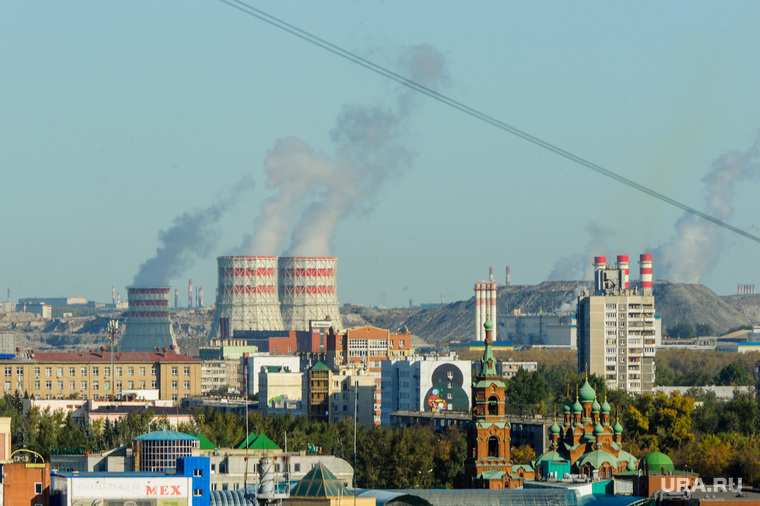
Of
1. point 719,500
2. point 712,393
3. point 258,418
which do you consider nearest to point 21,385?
point 258,418

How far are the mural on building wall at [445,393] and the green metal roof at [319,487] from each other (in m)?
105

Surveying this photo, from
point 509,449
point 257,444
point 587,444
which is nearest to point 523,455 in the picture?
point 587,444

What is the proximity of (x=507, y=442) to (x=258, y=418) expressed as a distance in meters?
34.5

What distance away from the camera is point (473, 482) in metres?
109

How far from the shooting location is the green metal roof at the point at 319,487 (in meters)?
70.9

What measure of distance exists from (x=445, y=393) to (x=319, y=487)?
108766 millimetres

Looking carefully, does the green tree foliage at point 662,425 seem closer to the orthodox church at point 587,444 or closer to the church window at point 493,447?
the orthodox church at point 587,444

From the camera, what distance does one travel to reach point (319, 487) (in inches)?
2798

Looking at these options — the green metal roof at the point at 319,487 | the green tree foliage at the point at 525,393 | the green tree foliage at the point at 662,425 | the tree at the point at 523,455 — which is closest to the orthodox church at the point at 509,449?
the tree at the point at 523,455

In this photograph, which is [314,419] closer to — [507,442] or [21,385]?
[21,385]

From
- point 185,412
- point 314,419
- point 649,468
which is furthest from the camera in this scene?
point 314,419

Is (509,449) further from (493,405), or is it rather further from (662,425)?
(662,425)

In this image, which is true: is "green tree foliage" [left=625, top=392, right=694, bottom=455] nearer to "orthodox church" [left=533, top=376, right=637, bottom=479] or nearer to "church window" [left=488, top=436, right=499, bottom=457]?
"orthodox church" [left=533, top=376, right=637, bottom=479]

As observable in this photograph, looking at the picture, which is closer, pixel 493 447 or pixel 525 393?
pixel 493 447
